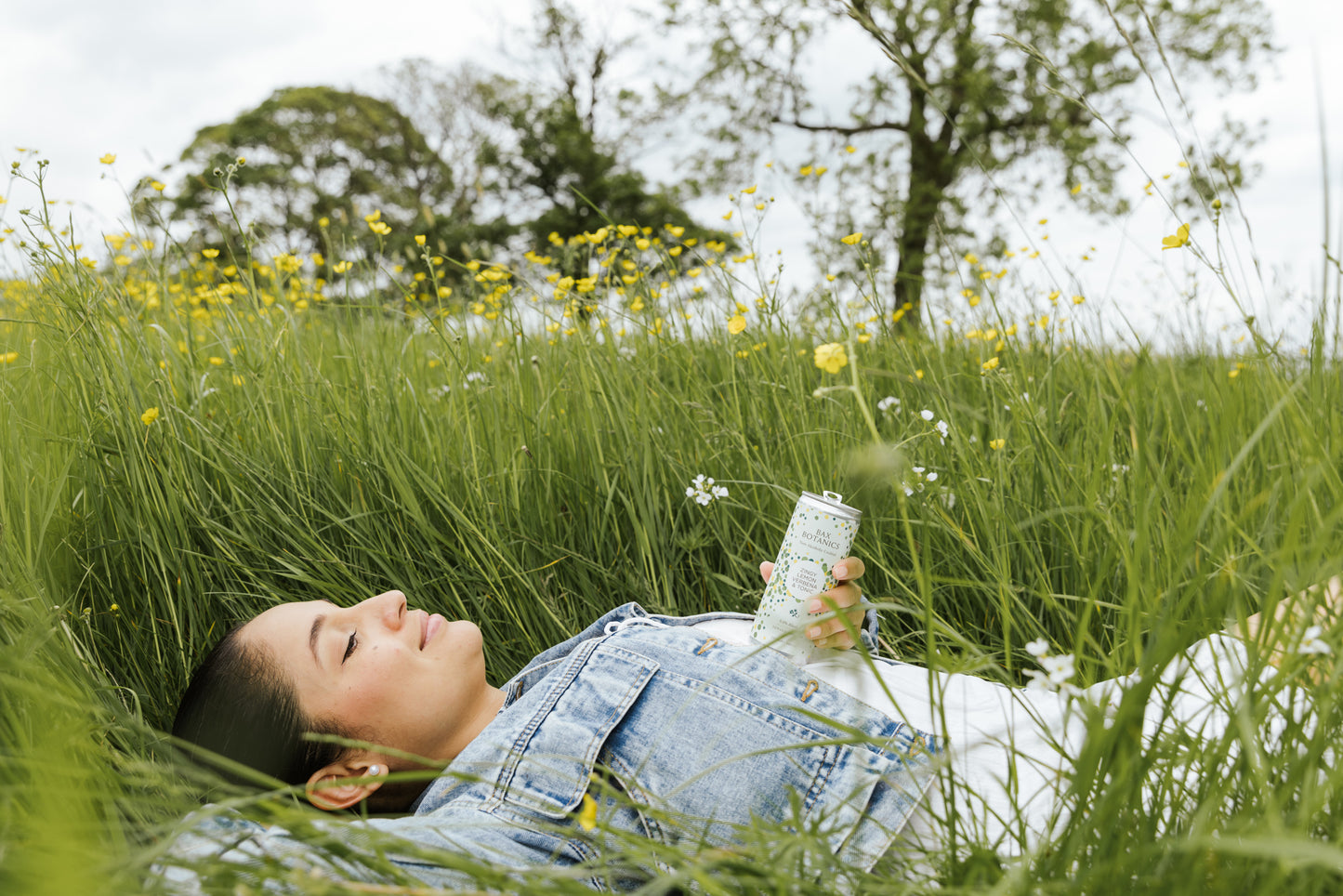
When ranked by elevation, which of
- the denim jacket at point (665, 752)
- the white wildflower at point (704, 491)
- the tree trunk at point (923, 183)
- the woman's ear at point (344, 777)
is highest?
the tree trunk at point (923, 183)

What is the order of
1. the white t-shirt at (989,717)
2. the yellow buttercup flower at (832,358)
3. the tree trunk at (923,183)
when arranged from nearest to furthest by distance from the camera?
1. the yellow buttercup flower at (832,358)
2. the white t-shirt at (989,717)
3. the tree trunk at (923,183)

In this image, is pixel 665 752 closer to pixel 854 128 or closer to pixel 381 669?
pixel 381 669

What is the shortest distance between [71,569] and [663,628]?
1334 mm

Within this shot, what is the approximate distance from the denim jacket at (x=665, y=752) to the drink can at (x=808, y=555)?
0.12 m

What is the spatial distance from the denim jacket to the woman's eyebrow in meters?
0.35

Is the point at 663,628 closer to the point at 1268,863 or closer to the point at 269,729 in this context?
the point at 269,729

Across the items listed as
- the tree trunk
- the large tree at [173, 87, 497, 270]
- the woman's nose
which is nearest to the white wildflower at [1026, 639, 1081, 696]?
the woman's nose

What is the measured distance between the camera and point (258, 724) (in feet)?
5.13

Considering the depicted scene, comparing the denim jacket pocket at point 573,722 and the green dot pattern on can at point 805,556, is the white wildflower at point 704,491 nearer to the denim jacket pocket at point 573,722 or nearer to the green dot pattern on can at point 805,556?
the green dot pattern on can at point 805,556

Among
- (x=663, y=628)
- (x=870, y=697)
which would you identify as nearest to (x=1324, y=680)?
(x=870, y=697)

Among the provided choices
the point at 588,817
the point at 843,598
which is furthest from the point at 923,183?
the point at 588,817

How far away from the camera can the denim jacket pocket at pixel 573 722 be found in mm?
1407

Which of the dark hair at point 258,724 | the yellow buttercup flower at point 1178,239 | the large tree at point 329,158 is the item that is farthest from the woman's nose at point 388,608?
the large tree at point 329,158

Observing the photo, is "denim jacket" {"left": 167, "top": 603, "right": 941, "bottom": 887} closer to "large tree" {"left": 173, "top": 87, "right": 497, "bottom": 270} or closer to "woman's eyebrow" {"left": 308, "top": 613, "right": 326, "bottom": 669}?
"woman's eyebrow" {"left": 308, "top": 613, "right": 326, "bottom": 669}
